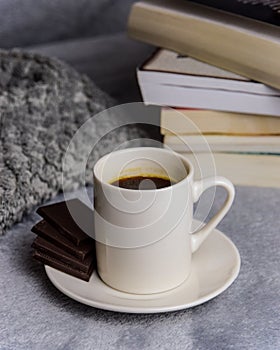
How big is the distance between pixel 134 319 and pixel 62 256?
8cm

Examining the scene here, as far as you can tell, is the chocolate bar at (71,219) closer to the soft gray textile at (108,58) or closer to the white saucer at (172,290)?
the white saucer at (172,290)

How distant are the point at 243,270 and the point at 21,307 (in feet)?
0.63

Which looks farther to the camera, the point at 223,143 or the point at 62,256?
the point at 223,143

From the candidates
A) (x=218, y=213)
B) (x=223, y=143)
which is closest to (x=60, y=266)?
(x=218, y=213)

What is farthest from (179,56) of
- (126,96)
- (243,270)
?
(243,270)

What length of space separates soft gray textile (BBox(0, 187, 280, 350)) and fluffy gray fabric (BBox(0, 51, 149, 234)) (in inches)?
2.7

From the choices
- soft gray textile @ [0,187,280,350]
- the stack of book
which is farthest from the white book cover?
soft gray textile @ [0,187,280,350]

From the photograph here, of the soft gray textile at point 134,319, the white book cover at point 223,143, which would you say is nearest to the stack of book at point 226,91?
the white book cover at point 223,143

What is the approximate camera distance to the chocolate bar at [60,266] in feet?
1.84

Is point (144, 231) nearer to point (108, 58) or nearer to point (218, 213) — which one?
point (218, 213)

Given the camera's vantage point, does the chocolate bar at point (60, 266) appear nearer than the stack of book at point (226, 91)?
Yes

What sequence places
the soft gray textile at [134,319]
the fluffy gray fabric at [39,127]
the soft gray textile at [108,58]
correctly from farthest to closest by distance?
the soft gray textile at [108,58], the fluffy gray fabric at [39,127], the soft gray textile at [134,319]

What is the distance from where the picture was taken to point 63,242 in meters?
0.57

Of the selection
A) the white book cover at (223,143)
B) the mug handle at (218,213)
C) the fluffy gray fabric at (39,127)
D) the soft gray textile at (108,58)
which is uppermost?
the mug handle at (218,213)
